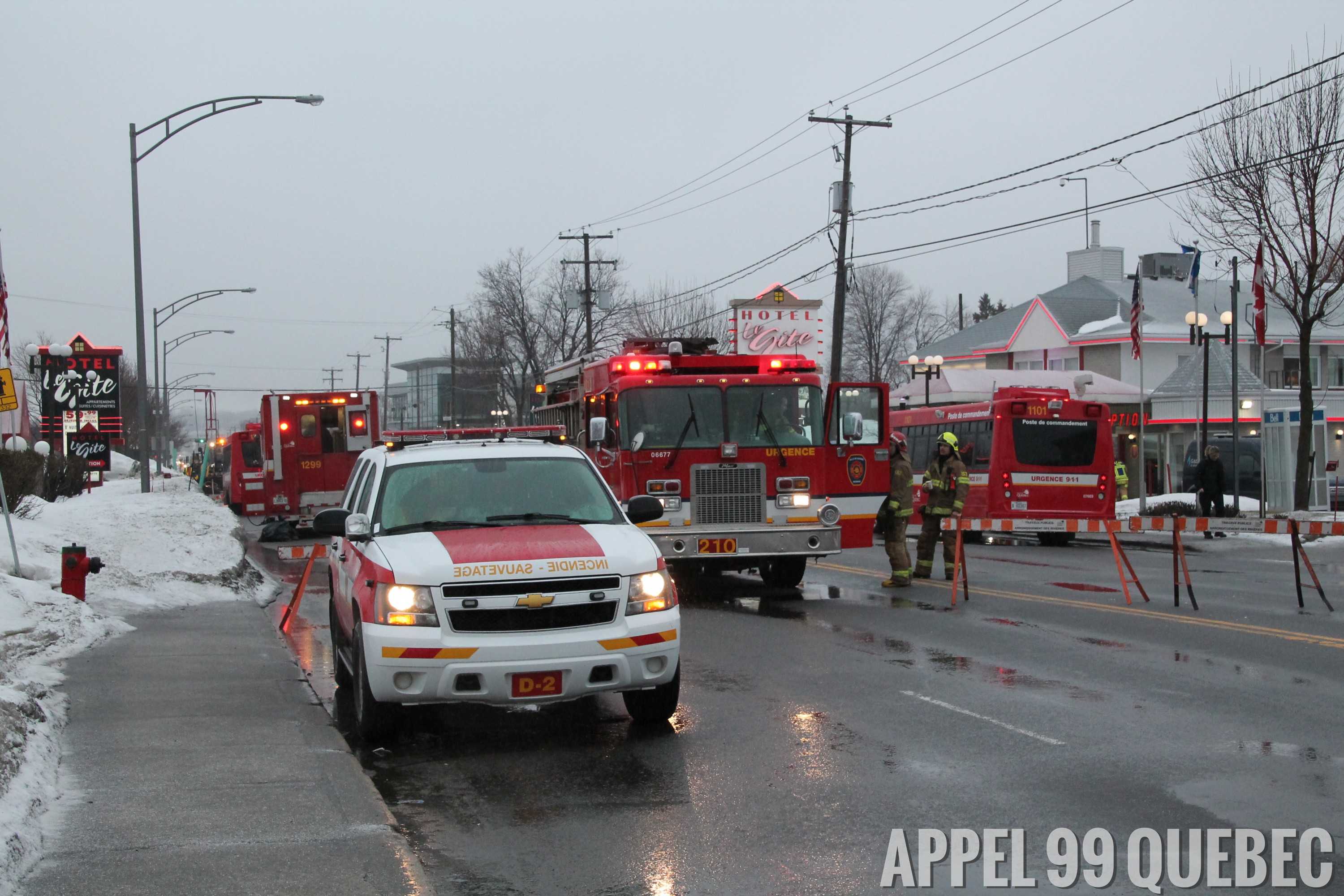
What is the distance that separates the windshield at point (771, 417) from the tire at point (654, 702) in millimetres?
7745

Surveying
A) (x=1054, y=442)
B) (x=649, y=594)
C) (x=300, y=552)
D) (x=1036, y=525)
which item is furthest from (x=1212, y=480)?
(x=649, y=594)

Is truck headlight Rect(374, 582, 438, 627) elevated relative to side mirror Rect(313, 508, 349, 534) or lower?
lower

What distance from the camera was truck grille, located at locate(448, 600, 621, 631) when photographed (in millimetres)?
7516

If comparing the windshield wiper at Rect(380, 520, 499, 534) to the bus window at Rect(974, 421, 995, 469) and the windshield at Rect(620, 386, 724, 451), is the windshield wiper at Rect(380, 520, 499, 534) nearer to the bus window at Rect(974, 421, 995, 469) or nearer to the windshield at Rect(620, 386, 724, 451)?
the windshield at Rect(620, 386, 724, 451)

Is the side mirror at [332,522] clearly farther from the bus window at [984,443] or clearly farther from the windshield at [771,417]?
the bus window at [984,443]

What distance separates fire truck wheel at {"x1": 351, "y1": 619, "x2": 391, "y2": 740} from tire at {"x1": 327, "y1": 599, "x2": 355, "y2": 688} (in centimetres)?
107

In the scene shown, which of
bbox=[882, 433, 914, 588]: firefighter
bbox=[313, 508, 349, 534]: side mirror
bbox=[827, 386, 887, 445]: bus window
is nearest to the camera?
bbox=[313, 508, 349, 534]: side mirror

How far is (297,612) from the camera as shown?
15664 millimetres

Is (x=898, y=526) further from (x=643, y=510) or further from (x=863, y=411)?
(x=643, y=510)

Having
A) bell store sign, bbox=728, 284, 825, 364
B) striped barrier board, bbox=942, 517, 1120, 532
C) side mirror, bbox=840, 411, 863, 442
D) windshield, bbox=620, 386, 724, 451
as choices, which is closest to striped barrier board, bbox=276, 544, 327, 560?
windshield, bbox=620, 386, 724, 451

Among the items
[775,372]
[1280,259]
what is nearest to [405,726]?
[775,372]

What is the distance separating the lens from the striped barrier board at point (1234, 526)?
1464cm

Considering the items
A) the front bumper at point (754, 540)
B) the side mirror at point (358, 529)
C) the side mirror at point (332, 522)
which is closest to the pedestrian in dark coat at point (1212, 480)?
the front bumper at point (754, 540)

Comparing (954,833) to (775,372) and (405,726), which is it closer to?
(405,726)
